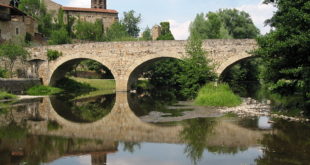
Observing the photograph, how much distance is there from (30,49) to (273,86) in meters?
25.2

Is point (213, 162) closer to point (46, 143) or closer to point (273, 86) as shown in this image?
point (46, 143)

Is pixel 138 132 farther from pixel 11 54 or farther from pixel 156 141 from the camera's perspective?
pixel 11 54

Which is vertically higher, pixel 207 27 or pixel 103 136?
pixel 207 27

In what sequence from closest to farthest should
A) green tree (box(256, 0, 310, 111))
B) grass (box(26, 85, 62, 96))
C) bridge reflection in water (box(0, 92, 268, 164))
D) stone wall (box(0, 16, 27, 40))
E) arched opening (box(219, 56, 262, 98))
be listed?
1. bridge reflection in water (box(0, 92, 268, 164))
2. green tree (box(256, 0, 310, 111))
3. grass (box(26, 85, 62, 96))
4. arched opening (box(219, 56, 262, 98))
5. stone wall (box(0, 16, 27, 40))

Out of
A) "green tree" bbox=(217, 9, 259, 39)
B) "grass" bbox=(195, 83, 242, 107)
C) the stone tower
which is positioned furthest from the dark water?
the stone tower

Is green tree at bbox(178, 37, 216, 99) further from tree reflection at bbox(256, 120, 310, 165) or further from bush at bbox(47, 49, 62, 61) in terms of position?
bush at bbox(47, 49, 62, 61)

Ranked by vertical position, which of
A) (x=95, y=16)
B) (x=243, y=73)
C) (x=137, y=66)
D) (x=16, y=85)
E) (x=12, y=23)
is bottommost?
(x=16, y=85)

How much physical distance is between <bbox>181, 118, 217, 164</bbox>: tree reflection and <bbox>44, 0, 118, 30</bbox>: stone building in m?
53.7

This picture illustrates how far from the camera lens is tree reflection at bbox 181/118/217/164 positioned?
24.0ft

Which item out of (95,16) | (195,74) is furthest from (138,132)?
(95,16)

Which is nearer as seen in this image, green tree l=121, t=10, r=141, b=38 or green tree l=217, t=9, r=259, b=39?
green tree l=217, t=9, r=259, b=39

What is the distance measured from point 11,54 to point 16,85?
370 centimetres

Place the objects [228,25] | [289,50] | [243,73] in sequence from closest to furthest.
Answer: [289,50] < [243,73] < [228,25]

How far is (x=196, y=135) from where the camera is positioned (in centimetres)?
917
